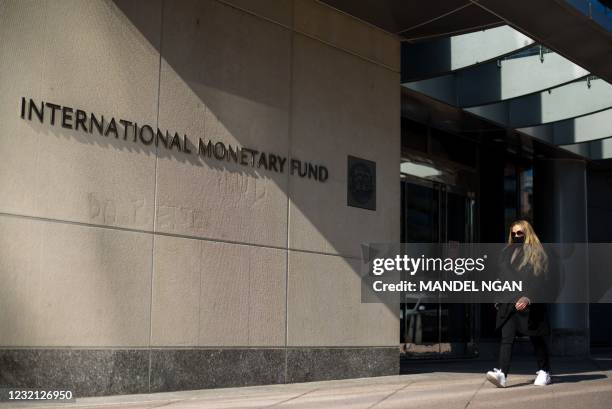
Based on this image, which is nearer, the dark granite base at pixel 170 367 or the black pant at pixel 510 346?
the dark granite base at pixel 170 367

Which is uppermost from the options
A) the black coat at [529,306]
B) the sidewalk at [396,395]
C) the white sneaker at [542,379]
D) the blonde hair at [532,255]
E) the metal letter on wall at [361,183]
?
the metal letter on wall at [361,183]

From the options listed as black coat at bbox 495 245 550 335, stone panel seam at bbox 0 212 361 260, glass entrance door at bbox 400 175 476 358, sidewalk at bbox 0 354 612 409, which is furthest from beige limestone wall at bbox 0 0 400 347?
glass entrance door at bbox 400 175 476 358

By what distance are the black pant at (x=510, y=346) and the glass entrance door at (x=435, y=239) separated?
585cm

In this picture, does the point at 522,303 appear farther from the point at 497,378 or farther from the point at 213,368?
the point at 213,368

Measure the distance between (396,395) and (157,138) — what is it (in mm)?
3521

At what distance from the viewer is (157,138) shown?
8.84m

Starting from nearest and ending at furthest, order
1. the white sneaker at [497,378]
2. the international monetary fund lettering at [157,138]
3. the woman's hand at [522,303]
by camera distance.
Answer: the international monetary fund lettering at [157,138] → the white sneaker at [497,378] → the woman's hand at [522,303]

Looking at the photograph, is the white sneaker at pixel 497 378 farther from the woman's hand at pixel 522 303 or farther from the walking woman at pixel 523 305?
the woman's hand at pixel 522 303

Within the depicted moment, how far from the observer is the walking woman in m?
9.36

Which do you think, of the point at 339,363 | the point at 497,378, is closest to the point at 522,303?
the point at 497,378

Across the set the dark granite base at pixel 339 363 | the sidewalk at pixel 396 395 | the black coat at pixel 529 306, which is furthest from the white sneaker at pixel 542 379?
the dark granite base at pixel 339 363

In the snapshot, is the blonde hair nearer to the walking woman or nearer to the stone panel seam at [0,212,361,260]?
the walking woman

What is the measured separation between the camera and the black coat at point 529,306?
938cm

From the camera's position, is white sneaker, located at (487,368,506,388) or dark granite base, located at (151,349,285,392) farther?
white sneaker, located at (487,368,506,388)
